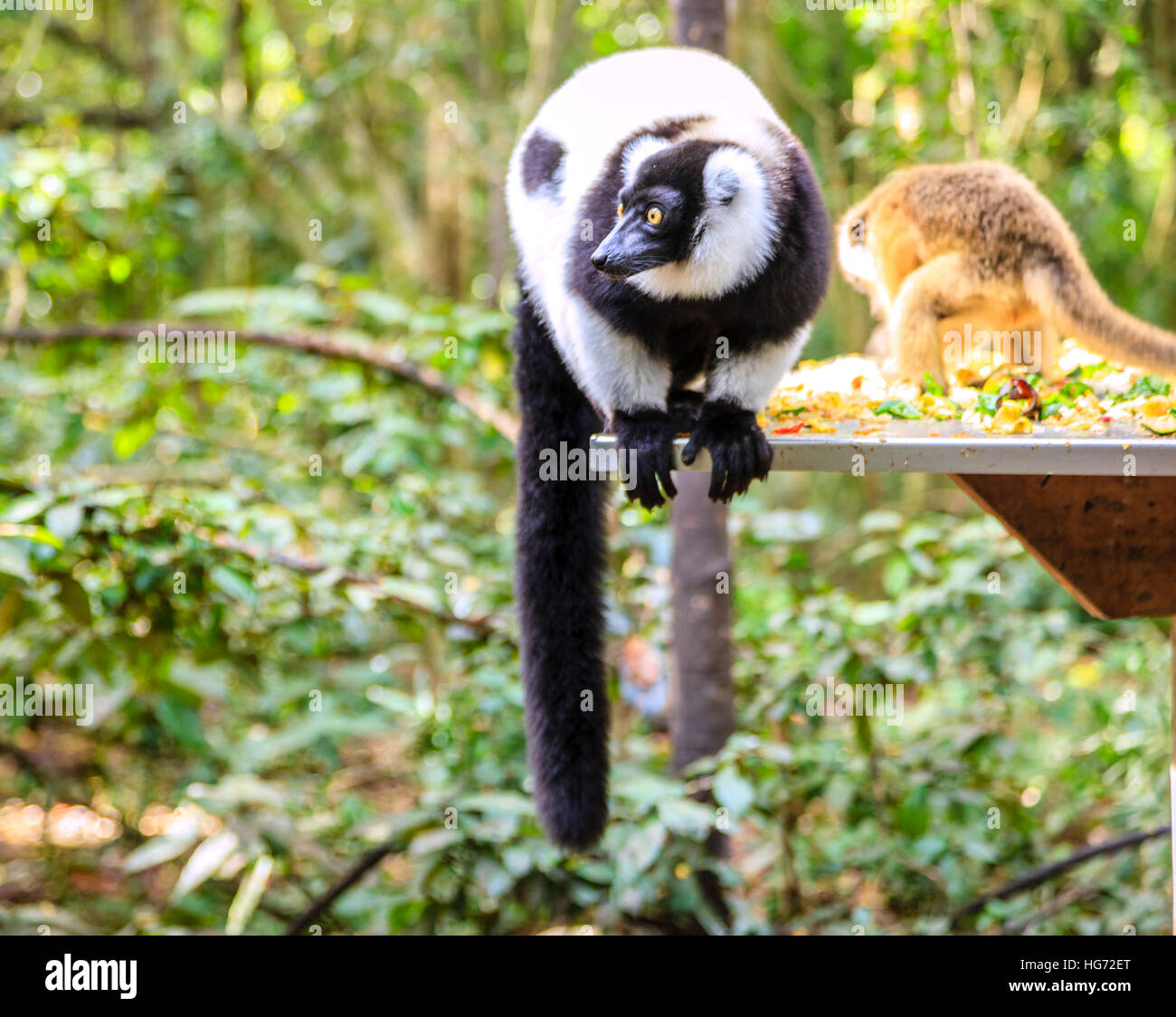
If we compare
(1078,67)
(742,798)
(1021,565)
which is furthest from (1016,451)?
(1078,67)

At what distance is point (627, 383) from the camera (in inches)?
95.7

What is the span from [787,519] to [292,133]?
380 centimetres

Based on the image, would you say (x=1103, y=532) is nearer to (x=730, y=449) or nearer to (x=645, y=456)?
(x=730, y=449)

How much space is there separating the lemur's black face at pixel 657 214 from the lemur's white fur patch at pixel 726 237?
25 millimetres

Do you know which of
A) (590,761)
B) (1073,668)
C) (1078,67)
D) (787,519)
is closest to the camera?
(590,761)

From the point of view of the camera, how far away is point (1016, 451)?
190 cm

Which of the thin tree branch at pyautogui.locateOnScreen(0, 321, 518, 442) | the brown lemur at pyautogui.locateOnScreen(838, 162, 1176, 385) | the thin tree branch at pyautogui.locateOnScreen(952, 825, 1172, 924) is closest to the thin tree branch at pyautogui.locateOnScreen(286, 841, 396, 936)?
the thin tree branch at pyautogui.locateOnScreen(0, 321, 518, 442)

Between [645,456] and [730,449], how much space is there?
179 mm

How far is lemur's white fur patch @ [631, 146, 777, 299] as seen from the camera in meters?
2.35

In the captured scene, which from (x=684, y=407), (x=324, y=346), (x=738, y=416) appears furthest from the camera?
(x=324, y=346)

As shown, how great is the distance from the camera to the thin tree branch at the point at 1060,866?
3.28 m

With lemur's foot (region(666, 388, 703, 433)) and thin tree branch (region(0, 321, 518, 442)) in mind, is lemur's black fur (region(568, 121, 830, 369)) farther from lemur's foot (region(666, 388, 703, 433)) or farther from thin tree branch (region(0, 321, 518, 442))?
thin tree branch (region(0, 321, 518, 442))

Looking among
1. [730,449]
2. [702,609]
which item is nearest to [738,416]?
[730,449]

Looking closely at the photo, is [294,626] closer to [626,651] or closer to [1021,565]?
[626,651]
